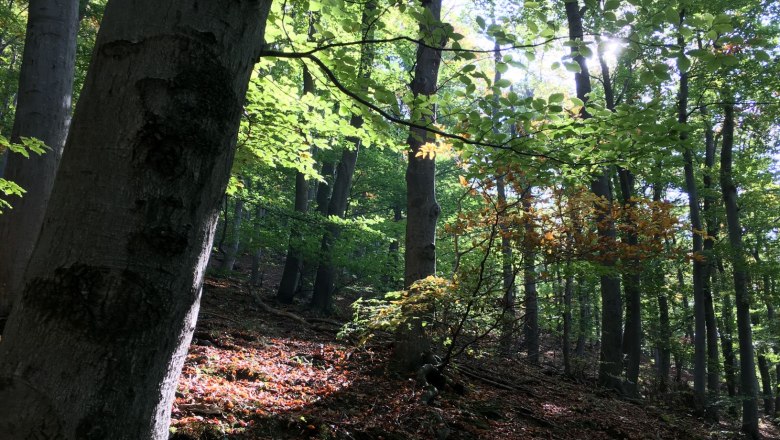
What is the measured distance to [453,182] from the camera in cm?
1959

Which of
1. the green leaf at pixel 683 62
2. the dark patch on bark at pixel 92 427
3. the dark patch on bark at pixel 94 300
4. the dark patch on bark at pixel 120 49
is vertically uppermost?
the green leaf at pixel 683 62

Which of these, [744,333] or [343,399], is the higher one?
[744,333]

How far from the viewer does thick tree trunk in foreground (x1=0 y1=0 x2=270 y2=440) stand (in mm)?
948

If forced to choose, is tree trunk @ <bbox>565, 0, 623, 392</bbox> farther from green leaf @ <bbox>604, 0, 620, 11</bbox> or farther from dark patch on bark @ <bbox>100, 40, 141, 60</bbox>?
dark patch on bark @ <bbox>100, 40, 141, 60</bbox>

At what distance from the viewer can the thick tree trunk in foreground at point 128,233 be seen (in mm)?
948

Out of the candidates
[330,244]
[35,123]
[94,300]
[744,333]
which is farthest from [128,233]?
[744,333]

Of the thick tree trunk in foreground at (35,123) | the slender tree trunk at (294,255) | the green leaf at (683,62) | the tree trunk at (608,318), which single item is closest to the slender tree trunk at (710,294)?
the tree trunk at (608,318)

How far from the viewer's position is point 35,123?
506 cm

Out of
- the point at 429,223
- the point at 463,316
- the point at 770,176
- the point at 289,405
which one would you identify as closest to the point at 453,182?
the point at 770,176

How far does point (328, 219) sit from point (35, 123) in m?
6.75

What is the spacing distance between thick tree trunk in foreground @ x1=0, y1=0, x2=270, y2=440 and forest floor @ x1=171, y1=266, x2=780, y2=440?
7.95 feet

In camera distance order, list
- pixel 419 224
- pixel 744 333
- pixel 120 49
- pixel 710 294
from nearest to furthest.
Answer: pixel 120 49 → pixel 419 224 → pixel 744 333 → pixel 710 294

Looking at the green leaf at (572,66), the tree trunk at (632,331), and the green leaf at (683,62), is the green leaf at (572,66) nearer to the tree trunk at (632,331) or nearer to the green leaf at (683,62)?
the green leaf at (683,62)

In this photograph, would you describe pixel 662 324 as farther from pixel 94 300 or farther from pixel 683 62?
pixel 94 300
